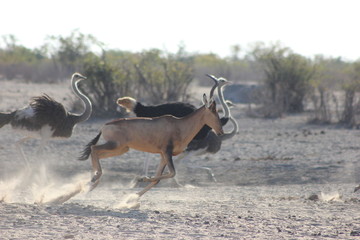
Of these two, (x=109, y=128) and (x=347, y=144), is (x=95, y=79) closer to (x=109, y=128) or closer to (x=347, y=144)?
(x=347, y=144)

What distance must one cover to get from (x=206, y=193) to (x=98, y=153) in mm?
2173

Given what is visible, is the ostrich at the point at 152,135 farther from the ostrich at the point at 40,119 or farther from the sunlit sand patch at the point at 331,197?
the ostrich at the point at 40,119

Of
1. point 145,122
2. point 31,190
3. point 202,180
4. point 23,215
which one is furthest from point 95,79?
point 23,215

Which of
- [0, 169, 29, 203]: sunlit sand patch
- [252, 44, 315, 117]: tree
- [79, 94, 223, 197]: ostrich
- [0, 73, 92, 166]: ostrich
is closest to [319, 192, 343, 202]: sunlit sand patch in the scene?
[79, 94, 223, 197]: ostrich

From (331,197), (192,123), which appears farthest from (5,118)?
(331,197)

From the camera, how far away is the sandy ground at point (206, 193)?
675 cm

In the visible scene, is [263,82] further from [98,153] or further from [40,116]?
[98,153]

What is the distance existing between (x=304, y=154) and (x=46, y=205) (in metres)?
8.12

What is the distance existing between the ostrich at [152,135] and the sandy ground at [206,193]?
583 mm

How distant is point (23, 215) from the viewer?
7.18 metres

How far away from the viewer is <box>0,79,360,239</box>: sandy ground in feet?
22.1

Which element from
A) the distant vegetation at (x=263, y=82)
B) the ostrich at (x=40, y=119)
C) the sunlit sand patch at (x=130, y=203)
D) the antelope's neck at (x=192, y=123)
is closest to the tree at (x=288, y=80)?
the distant vegetation at (x=263, y=82)

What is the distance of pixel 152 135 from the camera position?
8461 mm

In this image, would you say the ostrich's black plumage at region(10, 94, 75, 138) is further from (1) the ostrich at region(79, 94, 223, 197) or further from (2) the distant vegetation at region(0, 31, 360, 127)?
(2) the distant vegetation at region(0, 31, 360, 127)
